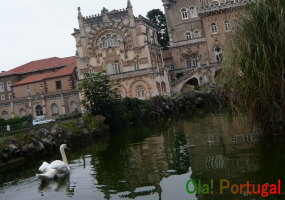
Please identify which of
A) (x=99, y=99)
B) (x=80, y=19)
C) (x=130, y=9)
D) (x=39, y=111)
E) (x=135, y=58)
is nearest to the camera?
(x=99, y=99)

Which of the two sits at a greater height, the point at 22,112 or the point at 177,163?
the point at 22,112

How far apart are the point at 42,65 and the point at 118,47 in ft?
63.6

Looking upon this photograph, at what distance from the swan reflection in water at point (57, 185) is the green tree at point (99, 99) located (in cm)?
2143

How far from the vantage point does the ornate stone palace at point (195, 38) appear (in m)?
54.6

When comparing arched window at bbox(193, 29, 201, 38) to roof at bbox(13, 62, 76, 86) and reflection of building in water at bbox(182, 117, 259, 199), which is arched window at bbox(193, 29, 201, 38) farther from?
reflection of building in water at bbox(182, 117, 259, 199)

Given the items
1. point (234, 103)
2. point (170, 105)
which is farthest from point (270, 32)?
point (170, 105)

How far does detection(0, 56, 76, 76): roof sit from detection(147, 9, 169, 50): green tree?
19901 mm

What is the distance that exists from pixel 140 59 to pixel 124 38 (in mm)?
4032

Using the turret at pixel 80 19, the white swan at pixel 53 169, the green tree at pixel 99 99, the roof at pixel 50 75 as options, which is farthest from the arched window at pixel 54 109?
the white swan at pixel 53 169

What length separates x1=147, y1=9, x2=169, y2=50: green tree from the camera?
79.2 meters

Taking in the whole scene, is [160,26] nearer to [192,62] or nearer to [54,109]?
[192,62]

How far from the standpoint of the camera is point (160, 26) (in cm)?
7944

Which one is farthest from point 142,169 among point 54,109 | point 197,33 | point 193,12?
point 193,12

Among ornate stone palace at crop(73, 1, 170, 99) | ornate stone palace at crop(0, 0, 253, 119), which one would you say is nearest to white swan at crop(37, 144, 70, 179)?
ornate stone palace at crop(0, 0, 253, 119)
